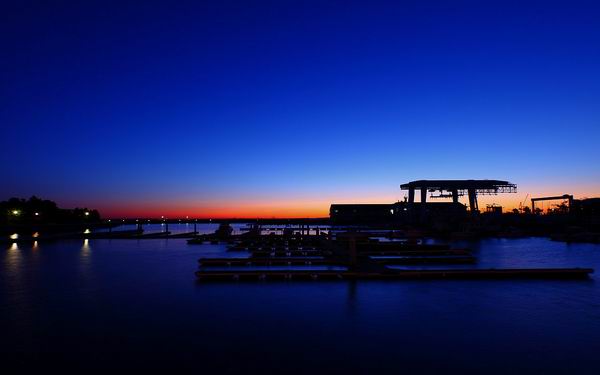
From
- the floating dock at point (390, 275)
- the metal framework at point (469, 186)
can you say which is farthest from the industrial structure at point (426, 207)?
the floating dock at point (390, 275)

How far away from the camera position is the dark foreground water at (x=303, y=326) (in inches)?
589

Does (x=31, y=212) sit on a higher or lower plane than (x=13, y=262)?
higher

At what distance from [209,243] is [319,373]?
65566mm

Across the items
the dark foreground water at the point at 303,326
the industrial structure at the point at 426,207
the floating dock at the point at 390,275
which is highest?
the industrial structure at the point at 426,207

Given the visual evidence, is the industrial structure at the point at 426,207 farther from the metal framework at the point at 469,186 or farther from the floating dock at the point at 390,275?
the floating dock at the point at 390,275

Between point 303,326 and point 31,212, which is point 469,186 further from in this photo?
point 31,212

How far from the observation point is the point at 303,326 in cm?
1977

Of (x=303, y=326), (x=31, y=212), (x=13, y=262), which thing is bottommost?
(x=303, y=326)

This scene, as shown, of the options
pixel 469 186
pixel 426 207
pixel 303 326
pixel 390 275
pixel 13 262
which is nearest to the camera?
pixel 303 326

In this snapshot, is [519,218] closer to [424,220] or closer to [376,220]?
[424,220]

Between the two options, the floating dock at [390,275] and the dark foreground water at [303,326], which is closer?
the dark foreground water at [303,326]

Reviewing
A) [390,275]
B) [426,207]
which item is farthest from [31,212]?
[390,275]

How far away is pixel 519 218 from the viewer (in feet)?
385

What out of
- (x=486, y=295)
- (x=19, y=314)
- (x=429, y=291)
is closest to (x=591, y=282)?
(x=486, y=295)
